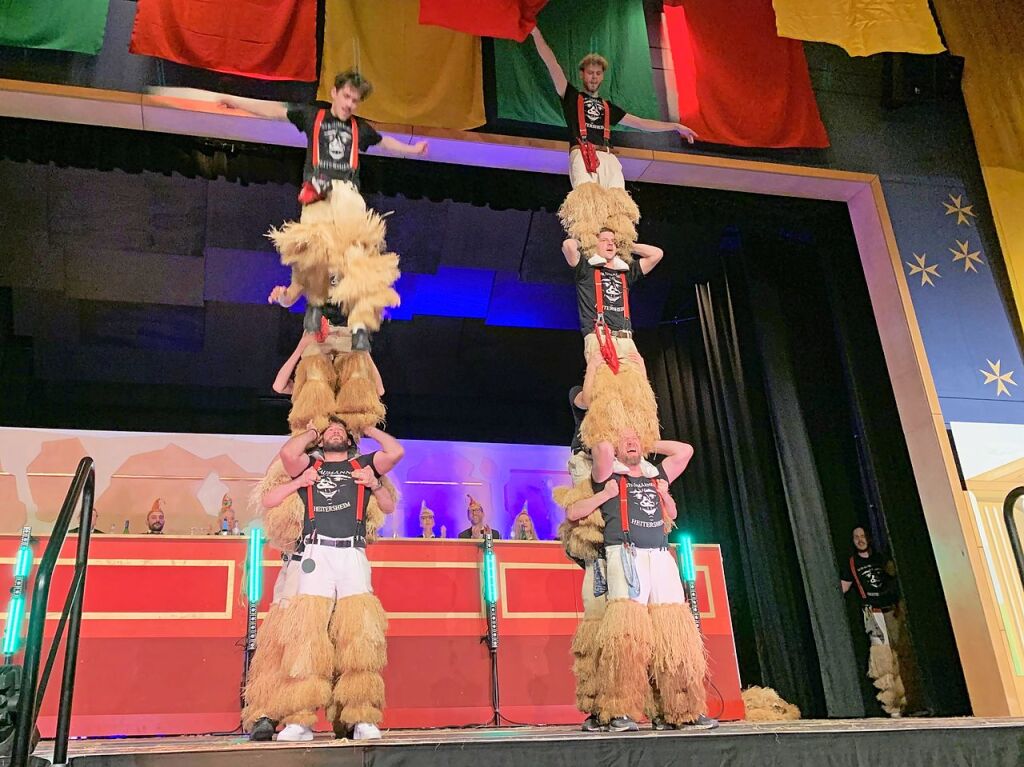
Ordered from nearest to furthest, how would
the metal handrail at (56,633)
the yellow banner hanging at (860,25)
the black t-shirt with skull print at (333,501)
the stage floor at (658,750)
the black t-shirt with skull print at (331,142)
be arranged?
the metal handrail at (56,633) < the stage floor at (658,750) < the black t-shirt with skull print at (333,501) < the black t-shirt with skull print at (331,142) < the yellow banner hanging at (860,25)

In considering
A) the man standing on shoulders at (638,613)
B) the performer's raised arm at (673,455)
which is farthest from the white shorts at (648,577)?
the performer's raised arm at (673,455)

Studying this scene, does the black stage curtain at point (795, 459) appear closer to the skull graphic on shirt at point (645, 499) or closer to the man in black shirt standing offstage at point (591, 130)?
the man in black shirt standing offstage at point (591, 130)

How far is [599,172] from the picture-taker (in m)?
4.97

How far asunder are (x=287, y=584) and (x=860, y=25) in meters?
5.18

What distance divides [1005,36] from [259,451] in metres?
7.39

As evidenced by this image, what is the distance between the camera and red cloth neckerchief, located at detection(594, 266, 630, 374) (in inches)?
172

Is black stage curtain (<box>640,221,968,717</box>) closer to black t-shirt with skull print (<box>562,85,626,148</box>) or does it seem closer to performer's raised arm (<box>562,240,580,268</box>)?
black t-shirt with skull print (<box>562,85,626,148</box>)

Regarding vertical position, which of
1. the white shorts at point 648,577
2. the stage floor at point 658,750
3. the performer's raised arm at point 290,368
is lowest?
the stage floor at point 658,750

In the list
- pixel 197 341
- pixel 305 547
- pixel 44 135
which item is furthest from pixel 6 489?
pixel 305 547

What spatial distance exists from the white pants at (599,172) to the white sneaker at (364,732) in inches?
118

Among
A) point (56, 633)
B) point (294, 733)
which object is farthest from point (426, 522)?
point (56, 633)

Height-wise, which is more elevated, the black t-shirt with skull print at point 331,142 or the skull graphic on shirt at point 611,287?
the black t-shirt with skull print at point 331,142

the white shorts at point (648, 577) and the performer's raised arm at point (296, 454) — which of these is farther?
the white shorts at point (648, 577)

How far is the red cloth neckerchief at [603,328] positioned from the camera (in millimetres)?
4359
